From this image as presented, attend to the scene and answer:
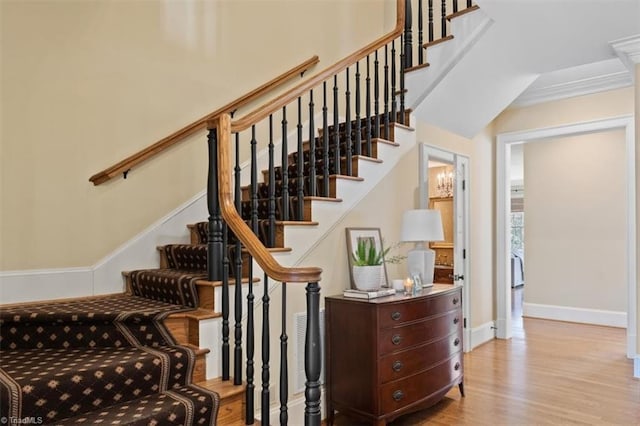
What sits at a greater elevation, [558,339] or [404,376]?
[404,376]

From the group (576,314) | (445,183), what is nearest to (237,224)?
(445,183)

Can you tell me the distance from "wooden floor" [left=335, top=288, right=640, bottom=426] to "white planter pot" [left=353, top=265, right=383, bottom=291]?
101cm

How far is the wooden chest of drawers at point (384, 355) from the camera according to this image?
2.86m

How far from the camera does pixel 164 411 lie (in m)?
1.86

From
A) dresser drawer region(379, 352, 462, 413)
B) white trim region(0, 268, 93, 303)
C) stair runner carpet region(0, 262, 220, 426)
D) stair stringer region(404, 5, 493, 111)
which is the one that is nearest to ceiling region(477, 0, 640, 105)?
stair stringer region(404, 5, 493, 111)

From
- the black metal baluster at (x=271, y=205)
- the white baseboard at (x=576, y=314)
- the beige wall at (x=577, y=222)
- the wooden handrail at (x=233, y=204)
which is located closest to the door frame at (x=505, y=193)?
the beige wall at (x=577, y=222)

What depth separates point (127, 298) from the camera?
9.55ft

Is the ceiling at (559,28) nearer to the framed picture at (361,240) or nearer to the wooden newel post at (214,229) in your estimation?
the framed picture at (361,240)

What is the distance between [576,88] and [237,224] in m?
4.73

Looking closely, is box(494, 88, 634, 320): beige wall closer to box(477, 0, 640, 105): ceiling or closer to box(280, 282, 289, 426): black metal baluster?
box(477, 0, 640, 105): ceiling

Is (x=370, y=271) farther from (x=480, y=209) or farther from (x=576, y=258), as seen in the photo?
(x=576, y=258)

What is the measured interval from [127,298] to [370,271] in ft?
5.44

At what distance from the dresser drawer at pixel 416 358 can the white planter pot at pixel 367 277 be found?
1.57 ft

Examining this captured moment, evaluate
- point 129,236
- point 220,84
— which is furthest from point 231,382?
point 220,84
